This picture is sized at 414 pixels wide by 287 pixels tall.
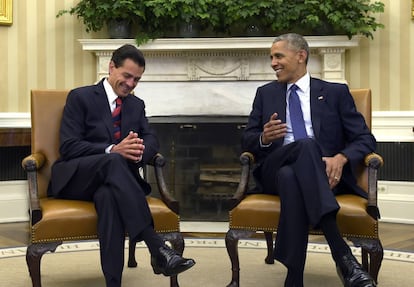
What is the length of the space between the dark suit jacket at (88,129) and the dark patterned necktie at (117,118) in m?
0.02

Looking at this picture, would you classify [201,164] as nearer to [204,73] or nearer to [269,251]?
[204,73]

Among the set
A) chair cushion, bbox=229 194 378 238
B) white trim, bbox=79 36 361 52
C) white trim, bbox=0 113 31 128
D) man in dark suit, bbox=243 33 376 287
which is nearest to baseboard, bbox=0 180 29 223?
white trim, bbox=0 113 31 128

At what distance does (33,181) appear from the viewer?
9.25 ft

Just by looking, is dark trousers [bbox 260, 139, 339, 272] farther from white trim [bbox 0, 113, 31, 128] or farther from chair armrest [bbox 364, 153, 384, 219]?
white trim [bbox 0, 113, 31, 128]

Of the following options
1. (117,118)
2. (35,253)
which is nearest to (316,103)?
(117,118)

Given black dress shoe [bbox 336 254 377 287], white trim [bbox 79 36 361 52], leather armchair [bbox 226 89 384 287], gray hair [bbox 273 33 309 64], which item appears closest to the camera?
black dress shoe [bbox 336 254 377 287]

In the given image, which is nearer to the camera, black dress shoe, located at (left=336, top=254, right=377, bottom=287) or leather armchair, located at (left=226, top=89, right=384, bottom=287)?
black dress shoe, located at (left=336, top=254, right=377, bottom=287)

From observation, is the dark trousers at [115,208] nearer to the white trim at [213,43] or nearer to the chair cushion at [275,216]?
the chair cushion at [275,216]

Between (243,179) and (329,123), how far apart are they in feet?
1.77

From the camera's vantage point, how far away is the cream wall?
17.0 feet

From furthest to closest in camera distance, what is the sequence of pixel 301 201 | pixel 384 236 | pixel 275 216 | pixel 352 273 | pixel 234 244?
pixel 384 236
pixel 234 244
pixel 275 216
pixel 301 201
pixel 352 273

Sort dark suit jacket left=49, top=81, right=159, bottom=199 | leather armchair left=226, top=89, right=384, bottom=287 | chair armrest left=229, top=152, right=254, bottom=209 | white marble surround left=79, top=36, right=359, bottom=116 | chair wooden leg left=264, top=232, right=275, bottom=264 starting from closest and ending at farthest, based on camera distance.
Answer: leather armchair left=226, top=89, right=384, bottom=287
dark suit jacket left=49, top=81, right=159, bottom=199
chair armrest left=229, top=152, right=254, bottom=209
chair wooden leg left=264, top=232, right=275, bottom=264
white marble surround left=79, top=36, right=359, bottom=116

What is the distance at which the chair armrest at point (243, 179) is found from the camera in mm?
2994

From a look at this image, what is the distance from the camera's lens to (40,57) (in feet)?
17.5
